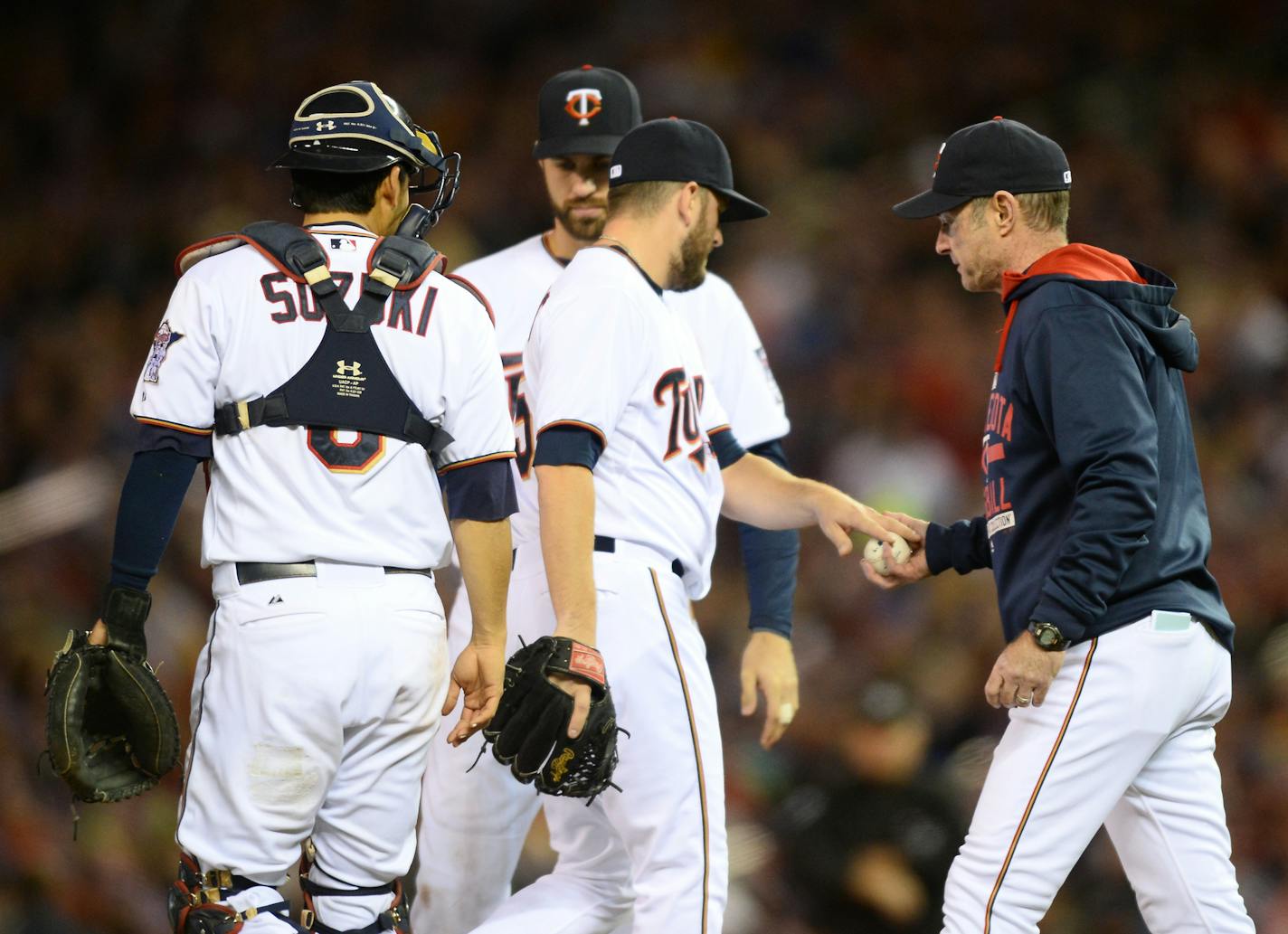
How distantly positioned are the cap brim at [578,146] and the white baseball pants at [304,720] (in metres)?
1.46

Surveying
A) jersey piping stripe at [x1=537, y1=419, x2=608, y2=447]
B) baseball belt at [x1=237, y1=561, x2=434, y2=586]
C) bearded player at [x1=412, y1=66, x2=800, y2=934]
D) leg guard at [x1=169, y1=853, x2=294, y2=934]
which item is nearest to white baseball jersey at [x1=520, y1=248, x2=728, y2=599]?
jersey piping stripe at [x1=537, y1=419, x2=608, y2=447]

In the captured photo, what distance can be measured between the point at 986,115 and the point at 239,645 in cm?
586

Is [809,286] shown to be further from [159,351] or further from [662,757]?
[159,351]

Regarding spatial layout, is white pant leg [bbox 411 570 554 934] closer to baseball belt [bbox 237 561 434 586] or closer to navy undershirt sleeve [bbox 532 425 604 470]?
navy undershirt sleeve [bbox 532 425 604 470]

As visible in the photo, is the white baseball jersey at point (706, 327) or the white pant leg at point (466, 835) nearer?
the white pant leg at point (466, 835)

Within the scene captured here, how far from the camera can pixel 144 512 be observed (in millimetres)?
2758

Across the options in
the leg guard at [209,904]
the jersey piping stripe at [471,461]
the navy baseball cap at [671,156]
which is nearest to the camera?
the leg guard at [209,904]

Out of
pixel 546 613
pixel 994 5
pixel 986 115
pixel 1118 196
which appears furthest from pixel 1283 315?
pixel 546 613

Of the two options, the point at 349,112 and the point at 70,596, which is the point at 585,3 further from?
the point at 349,112

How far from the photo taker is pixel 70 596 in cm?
647

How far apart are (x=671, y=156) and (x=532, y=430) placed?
0.72m

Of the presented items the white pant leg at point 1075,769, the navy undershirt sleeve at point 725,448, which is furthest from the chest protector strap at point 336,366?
the white pant leg at point 1075,769

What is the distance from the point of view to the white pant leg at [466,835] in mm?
3471

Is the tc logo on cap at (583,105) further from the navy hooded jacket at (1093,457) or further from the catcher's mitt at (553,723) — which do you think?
the catcher's mitt at (553,723)
